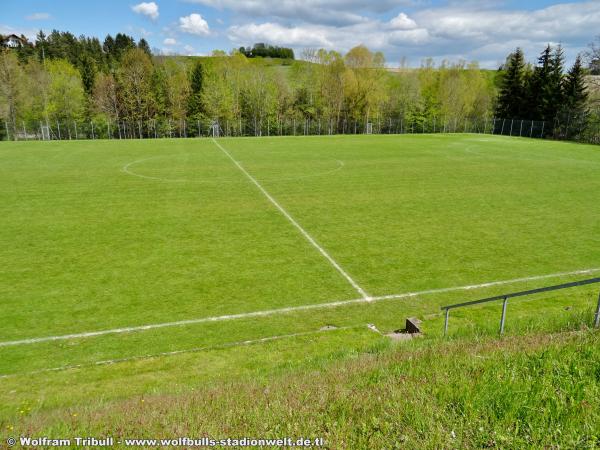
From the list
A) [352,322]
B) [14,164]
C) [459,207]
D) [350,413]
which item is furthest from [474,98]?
[350,413]

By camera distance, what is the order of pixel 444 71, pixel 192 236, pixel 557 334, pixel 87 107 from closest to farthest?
pixel 557 334 → pixel 192 236 → pixel 87 107 → pixel 444 71

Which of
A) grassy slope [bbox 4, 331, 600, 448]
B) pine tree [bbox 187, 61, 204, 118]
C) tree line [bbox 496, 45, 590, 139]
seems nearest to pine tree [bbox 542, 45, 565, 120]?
tree line [bbox 496, 45, 590, 139]

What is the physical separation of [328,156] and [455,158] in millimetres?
11226

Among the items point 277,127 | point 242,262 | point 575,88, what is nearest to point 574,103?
point 575,88

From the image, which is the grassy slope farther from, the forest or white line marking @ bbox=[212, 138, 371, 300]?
the forest

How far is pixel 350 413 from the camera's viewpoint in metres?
4.89

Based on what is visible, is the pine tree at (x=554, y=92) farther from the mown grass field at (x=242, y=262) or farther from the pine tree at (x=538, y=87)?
the mown grass field at (x=242, y=262)

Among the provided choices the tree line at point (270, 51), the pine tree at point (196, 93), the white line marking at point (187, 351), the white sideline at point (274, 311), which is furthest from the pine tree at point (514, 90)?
the tree line at point (270, 51)

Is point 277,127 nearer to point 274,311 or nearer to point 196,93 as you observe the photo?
point 196,93

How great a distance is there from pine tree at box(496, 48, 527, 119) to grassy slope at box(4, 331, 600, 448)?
73.7 metres

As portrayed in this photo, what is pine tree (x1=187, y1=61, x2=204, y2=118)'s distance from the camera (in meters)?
72.3

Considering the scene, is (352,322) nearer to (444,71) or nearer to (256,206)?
(256,206)

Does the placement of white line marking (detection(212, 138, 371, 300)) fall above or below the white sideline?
above

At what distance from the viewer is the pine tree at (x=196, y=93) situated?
72312 millimetres
